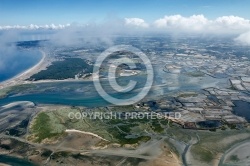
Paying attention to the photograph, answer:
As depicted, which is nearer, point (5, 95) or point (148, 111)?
point (148, 111)

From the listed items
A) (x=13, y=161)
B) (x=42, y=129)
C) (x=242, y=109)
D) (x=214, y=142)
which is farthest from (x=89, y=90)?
(x=214, y=142)

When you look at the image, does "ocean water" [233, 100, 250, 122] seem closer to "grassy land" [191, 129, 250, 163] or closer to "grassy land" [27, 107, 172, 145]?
"grassy land" [191, 129, 250, 163]

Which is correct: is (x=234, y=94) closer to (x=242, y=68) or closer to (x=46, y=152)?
(x=242, y=68)

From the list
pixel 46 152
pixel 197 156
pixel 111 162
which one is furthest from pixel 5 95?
pixel 197 156

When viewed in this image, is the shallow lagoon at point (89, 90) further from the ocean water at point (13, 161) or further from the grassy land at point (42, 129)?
the ocean water at point (13, 161)

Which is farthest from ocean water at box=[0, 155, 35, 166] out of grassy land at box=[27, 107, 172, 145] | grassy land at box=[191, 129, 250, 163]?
grassy land at box=[191, 129, 250, 163]

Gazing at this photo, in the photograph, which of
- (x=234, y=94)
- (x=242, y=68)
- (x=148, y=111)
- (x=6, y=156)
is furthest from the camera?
(x=242, y=68)

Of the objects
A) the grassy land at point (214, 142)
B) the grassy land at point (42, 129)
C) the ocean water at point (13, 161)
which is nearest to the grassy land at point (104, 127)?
the grassy land at point (42, 129)

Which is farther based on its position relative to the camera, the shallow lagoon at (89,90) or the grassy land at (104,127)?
the shallow lagoon at (89,90)

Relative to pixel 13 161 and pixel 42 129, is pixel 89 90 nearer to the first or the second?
pixel 42 129

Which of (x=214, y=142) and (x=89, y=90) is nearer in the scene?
(x=214, y=142)

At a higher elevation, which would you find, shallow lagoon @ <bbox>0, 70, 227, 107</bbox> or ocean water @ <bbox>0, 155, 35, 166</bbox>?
shallow lagoon @ <bbox>0, 70, 227, 107</bbox>
